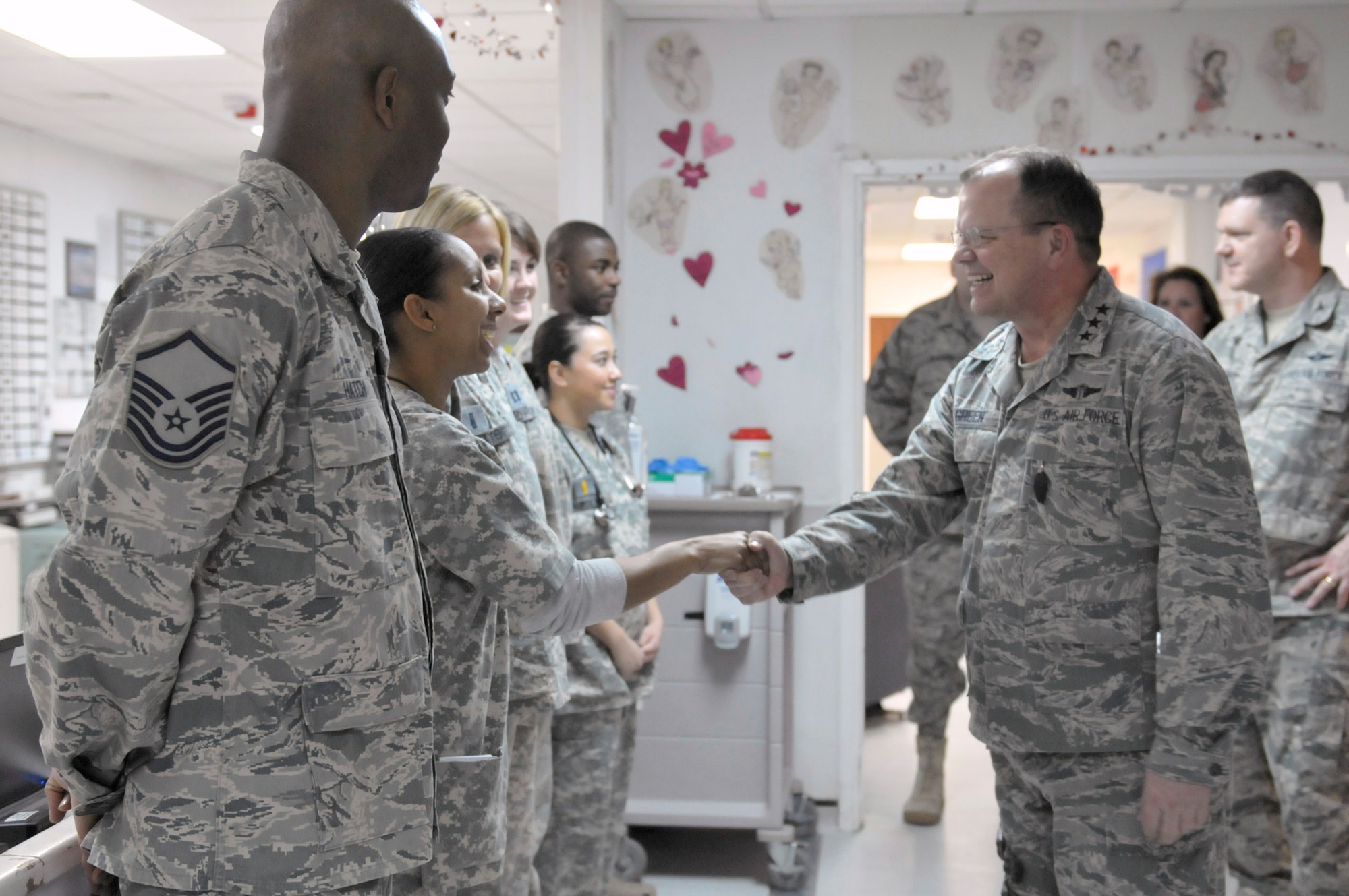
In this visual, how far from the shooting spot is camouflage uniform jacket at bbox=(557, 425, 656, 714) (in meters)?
2.44

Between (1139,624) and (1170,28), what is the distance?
9.09ft

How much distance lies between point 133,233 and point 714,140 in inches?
122

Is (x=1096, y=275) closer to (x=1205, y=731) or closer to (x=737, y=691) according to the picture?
(x=1205, y=731)

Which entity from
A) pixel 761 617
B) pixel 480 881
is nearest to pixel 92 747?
pixel 480 881

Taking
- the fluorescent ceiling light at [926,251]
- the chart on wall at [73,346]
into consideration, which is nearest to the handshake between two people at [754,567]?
the chart on wall at [73,346]

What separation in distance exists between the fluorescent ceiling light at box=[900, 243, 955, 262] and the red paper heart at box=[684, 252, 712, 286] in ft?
21.0

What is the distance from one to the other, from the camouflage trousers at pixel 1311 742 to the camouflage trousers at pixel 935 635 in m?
1.18

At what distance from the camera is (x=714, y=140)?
3.81 meters

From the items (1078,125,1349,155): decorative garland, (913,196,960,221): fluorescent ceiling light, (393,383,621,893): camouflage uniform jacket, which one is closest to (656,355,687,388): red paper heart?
(1078,125,1349,155): decorative garland

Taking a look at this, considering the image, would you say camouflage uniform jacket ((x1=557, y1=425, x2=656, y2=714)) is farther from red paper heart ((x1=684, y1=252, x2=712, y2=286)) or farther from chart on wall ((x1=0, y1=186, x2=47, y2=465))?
chart on wall ((x1=0, y1=186, x2=47, y2=465))

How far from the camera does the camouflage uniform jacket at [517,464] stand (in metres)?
1.87

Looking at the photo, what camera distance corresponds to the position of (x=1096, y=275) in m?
1.83

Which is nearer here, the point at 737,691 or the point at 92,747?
the point at 92,747

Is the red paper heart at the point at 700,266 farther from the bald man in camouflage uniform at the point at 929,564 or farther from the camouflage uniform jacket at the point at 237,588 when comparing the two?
the camouflage uniform jacket at the point at 237,588
